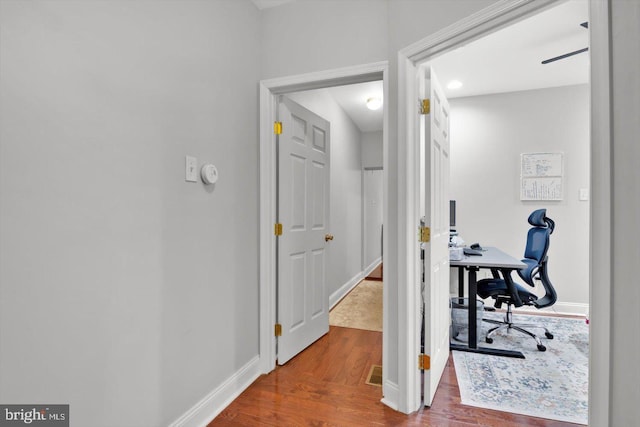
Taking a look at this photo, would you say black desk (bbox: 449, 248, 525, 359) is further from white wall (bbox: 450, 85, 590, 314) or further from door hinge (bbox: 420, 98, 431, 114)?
white wall (bbox: 450, 85, 590, 314)

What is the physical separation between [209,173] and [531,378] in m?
2.58

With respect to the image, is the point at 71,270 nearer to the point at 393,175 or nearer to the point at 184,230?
the point at 184,230

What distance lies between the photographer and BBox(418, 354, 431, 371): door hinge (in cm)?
192

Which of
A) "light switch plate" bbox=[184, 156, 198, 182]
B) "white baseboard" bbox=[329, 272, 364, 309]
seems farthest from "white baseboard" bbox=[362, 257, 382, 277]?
"light switch plate" bbox=[184, 156, 198, 182]

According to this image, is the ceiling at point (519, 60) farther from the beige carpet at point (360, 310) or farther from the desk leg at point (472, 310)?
the beige carpet at point (360, 310)

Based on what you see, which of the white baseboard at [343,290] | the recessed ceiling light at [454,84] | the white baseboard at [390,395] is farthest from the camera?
the white baseboard at [343,290]

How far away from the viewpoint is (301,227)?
8.74 feet

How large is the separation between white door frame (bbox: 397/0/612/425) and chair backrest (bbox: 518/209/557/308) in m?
1.55

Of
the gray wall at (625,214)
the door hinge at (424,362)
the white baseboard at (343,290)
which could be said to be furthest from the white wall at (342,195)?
the gray wall at (625,214)

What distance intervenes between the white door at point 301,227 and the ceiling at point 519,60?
1.36 m

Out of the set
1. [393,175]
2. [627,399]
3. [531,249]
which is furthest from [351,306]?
[627,399]

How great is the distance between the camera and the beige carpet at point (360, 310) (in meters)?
3.38

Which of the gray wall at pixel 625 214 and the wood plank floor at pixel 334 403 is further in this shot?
the wood plank floor at pixel 334 403

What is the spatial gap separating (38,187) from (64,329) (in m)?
0.50
